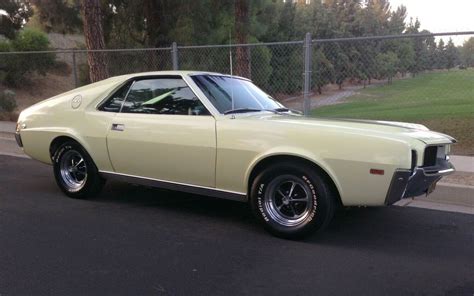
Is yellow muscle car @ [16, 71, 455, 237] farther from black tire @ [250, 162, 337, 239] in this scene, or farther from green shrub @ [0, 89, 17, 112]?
green shrub @ [0, 89, 17, 112]

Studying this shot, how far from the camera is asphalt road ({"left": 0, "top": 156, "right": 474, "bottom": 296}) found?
382 centimetres

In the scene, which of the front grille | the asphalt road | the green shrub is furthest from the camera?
the green shrub

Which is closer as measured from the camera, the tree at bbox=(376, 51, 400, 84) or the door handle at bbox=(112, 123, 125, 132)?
the door handle at bbox=(112, 123, 125, 132)

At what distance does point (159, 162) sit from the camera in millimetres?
5484

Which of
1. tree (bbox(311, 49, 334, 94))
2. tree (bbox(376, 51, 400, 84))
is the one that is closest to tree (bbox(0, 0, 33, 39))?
tree (bbox(311, 49, 334, 94))

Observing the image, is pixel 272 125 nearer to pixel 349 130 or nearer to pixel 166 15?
pixel 349 130

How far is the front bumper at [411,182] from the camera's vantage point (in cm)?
427

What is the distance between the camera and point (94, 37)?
39.5 feet

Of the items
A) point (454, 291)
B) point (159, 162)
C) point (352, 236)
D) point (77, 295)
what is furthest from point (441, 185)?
point (77, 295)

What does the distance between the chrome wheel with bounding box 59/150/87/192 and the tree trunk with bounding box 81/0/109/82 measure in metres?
5.94

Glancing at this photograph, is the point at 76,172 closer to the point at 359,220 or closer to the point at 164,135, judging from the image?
the point at 164,135

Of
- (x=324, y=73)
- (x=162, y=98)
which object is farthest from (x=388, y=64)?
Result: (x=162, y=98)

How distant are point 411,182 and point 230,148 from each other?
1.69 meters

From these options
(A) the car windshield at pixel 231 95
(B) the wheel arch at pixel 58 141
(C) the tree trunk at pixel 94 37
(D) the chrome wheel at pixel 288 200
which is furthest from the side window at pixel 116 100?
(C) the tree trunk at pixel 94 37
